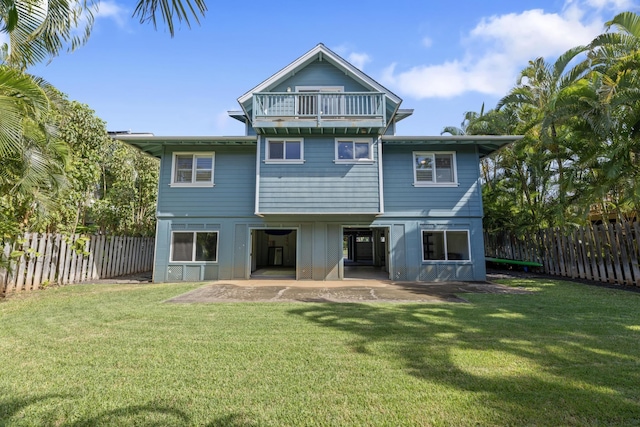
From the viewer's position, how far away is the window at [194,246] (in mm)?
11102

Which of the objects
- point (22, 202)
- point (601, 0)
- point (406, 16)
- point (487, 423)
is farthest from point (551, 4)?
point (22, 202)

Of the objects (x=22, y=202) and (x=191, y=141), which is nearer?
(x=22, y=202)

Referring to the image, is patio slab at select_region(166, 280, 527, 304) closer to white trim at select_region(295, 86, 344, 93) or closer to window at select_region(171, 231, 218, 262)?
window at select_region(171, 231, 218, 262)

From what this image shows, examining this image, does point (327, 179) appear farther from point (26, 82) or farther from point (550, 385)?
point (550, 385)

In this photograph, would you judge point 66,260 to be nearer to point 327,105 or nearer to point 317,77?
point 327,105

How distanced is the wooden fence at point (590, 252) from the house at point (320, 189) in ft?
10.2

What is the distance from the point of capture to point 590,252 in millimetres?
9750

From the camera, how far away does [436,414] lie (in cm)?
233

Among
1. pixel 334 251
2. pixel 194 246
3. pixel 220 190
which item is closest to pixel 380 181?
pixel 334 251

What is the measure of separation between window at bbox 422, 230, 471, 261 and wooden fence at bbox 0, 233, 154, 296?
12.0 m

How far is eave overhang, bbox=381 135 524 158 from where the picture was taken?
10.7 metres

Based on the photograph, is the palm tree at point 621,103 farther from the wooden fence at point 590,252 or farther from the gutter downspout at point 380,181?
the gutter downspout at point 380,181

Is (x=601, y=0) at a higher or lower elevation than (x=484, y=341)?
higher

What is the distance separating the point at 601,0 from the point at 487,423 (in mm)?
13691
